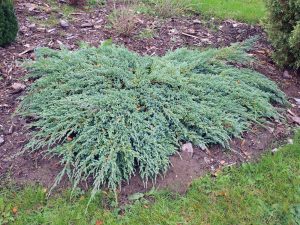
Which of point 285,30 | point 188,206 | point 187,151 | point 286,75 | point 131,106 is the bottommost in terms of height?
point 188,206

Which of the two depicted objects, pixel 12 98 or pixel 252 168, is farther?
pixel 12 98

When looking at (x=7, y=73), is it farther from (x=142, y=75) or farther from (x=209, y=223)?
(x=209, y=223)

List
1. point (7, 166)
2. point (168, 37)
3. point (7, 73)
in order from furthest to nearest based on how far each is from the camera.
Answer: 1. point (168, 37)
2. point (7, 73)
3. point (7, 166)

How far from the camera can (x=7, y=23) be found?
4.38 meters

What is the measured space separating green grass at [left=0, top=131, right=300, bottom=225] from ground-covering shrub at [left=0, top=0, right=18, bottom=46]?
2.13 metres

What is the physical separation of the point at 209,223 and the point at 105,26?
Result: 3.27 metres

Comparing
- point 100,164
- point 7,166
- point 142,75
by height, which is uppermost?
point 142,75

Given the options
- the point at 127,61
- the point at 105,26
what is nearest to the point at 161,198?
the point at 127,61

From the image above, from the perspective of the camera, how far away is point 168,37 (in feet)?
16.8

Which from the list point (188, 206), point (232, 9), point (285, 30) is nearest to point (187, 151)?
point (188, 206)

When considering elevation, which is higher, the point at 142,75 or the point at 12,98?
the point at 142,75

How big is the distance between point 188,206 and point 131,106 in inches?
37.4

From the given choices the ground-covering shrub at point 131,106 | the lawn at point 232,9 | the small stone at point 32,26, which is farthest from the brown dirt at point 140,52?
the lawn at point 232,9

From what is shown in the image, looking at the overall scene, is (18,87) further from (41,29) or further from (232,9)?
(232,9)
